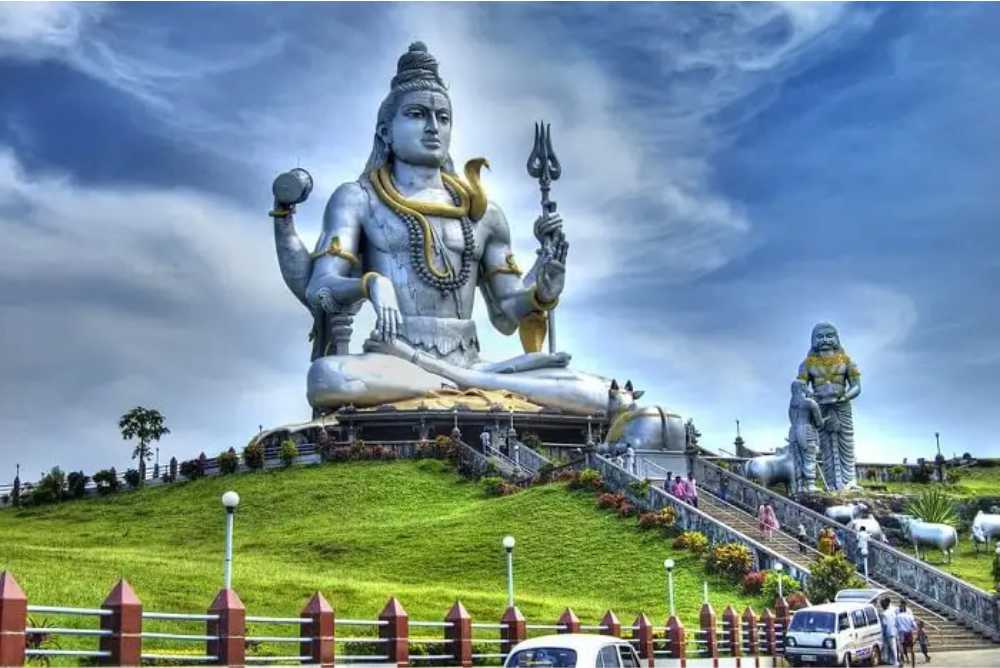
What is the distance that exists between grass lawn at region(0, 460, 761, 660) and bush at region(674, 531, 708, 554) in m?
0.28

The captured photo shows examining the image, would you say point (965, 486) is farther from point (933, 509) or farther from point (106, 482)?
point (106, 482)

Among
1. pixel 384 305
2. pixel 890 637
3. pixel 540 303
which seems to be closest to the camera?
pixel 890 637

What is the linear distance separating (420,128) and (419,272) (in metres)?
5.34

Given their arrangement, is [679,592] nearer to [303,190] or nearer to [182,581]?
[182,581]

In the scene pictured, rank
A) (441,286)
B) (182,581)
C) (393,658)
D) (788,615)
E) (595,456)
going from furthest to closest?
(441,286) → (595,456) → (788,615) → (182,581) → (393,658)

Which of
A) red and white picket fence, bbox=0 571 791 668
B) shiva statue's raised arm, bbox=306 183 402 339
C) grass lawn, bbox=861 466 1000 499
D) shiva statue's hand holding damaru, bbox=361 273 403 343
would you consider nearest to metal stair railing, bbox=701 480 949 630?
red and white picket fence, bbox=0 571 791 668

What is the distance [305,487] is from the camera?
37.5m

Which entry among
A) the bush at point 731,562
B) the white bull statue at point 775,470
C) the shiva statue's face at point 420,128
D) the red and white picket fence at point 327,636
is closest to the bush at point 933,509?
the white bull statue at point 775,470

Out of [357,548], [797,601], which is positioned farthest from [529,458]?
[797,601]

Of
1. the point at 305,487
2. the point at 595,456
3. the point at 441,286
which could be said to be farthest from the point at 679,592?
Answer: the point at 441,286

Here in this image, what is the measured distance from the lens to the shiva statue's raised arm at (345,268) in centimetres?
4491

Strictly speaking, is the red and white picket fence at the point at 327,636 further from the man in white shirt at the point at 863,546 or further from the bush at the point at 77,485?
the bush at the point at 77,485

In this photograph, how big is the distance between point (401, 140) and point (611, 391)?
12.2 meters

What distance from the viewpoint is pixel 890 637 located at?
2352 cm
